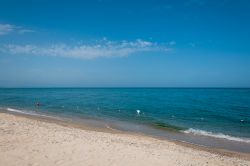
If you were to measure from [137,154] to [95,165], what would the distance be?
8.36ft

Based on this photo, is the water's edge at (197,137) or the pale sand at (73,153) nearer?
the pale sand at (73,153)

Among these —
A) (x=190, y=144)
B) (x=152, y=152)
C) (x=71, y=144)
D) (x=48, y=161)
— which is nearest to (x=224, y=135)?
(x=190, y=144)

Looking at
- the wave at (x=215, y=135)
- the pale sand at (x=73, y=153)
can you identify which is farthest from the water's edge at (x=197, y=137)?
the pale sand at (x=73, y=153)

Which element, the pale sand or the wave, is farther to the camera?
the wave

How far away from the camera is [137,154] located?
465 inches

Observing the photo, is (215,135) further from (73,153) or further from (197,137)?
(73,153)

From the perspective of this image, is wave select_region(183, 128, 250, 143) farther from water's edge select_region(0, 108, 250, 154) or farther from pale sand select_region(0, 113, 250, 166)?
pale sand select_region(0, 113, 250, 166)

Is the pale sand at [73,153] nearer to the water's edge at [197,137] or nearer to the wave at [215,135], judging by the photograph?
the water's edge at [197,137]

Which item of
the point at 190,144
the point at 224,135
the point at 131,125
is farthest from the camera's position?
the point at 131,125

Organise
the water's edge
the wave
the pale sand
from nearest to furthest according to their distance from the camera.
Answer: the pale sand, the water's edge, the wave

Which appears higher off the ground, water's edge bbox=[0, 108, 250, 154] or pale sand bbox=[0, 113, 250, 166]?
pale sand bbox=[0, 113, 250, 166]

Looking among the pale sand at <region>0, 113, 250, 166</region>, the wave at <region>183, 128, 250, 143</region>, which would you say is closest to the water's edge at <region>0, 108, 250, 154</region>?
the wave at <region>183, 128, 250, 143</region>

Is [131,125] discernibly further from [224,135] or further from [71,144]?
[71,144]

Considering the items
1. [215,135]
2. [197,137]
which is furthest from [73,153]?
[215,135]
